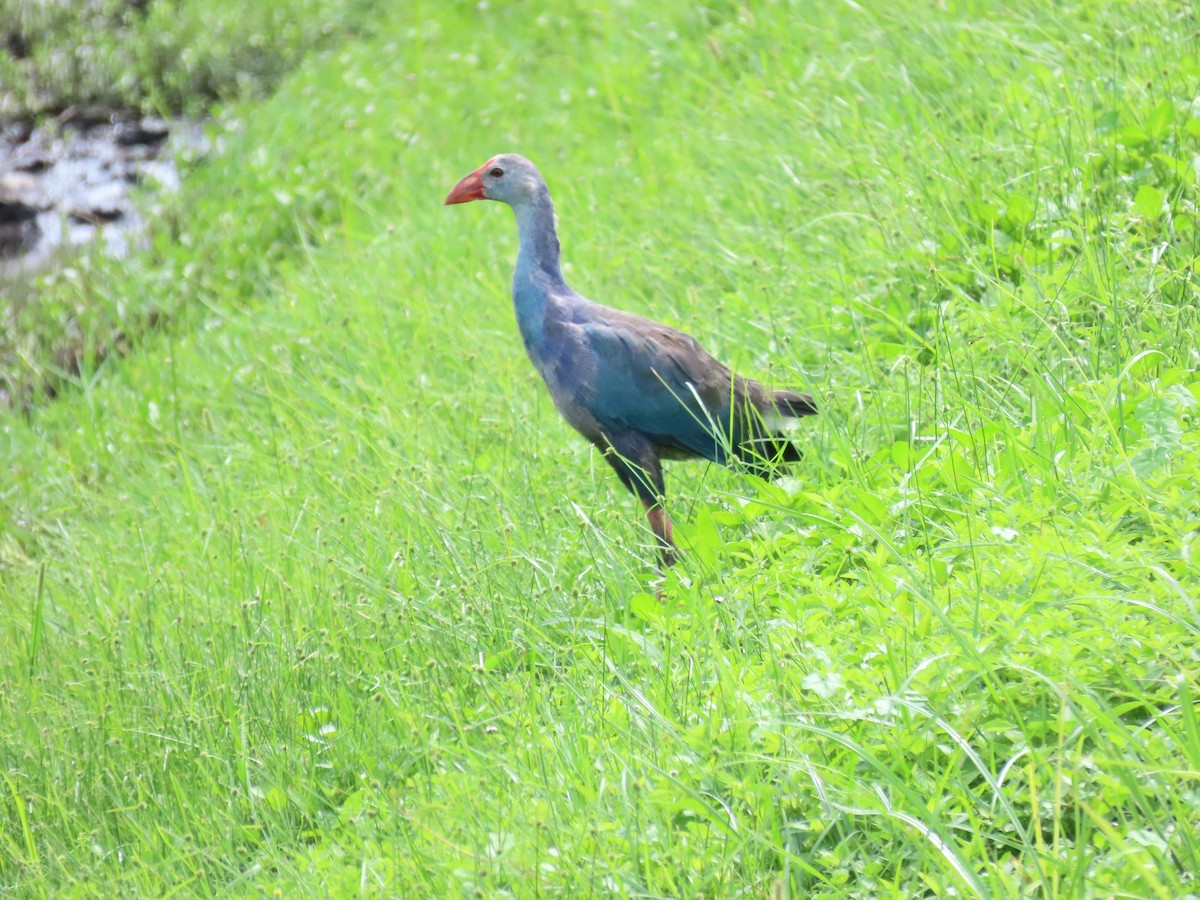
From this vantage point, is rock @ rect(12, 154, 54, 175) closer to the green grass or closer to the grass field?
the green grass

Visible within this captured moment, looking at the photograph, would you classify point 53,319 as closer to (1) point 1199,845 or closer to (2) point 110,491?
(2) point 110,491

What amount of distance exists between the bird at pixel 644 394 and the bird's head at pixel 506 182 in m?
0.44

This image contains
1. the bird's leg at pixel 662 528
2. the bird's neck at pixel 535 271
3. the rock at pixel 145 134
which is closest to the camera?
the bird's leg at pixel 662 528

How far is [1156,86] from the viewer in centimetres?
469

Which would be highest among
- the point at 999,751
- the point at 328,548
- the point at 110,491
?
the point at 999,751

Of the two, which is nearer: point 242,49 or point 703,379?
point 703,379

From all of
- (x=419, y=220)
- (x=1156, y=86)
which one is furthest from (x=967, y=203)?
(x=419, y=220)

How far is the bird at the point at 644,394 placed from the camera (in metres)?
4.12

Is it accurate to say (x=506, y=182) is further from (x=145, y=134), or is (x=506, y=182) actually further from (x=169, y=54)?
(x=169, y=54)

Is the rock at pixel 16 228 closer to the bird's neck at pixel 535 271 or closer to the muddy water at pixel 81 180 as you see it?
the muddy water at pixel 81 180

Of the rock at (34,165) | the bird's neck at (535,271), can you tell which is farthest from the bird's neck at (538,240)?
the rock at (34,165)

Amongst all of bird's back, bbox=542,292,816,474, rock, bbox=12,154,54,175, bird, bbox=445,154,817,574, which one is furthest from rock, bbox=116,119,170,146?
bird's back, bbox=542,292,816,474

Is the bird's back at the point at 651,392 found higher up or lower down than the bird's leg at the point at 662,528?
higher up

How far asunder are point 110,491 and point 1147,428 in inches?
191
